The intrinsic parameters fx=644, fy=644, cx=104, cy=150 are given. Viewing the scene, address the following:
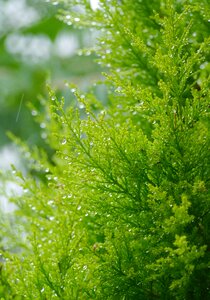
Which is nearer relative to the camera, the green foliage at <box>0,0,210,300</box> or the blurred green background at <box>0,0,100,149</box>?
the green foliage at <box>0,0,210,300</box>

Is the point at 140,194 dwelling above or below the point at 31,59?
below

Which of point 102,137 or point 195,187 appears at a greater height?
point 102,137

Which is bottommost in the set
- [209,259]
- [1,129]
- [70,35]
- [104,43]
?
[209,259]

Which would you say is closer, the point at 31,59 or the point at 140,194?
the point at 140,194

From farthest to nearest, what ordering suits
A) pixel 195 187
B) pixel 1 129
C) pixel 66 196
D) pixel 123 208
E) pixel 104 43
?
pixel 1 129, pixel 104 43, pixel 66 196, pixel 123 208, pixel 195 187

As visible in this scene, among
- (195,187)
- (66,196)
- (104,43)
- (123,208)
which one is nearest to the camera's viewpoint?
(195,187)

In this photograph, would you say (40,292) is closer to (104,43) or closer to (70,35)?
(104,43)

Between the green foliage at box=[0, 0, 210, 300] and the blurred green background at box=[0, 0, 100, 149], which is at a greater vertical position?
the blurred green background at box=[0, 0, 100, 149]

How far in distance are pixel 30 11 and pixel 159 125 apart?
15.7ft

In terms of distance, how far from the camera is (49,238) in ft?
5.74

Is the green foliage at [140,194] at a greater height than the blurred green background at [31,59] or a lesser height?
lesser

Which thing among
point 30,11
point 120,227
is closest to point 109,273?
point 120,227

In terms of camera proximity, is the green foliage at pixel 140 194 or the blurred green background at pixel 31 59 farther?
the blurred green background at pixel 31 59

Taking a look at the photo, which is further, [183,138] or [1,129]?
[1,129]
